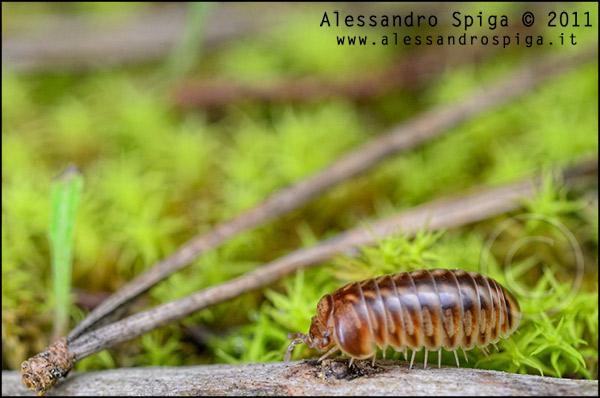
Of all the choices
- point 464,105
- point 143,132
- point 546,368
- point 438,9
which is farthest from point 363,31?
point 546,368

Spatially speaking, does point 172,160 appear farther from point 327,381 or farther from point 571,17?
point 571,17

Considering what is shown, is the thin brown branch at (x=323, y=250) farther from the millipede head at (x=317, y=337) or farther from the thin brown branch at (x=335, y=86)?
the thin brown branch at (x=335, y=86)

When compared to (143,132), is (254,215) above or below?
below

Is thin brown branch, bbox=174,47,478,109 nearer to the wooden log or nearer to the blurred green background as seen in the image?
the blurred green background
